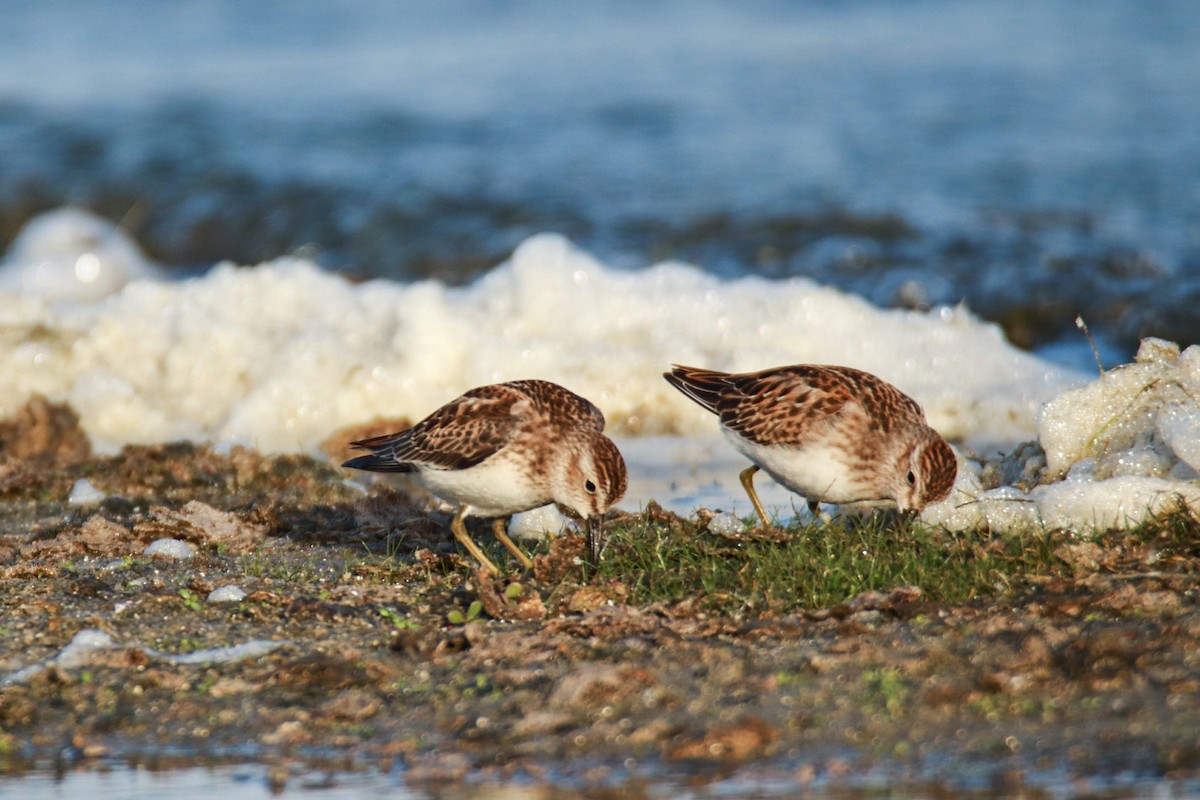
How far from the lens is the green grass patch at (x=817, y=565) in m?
6.10

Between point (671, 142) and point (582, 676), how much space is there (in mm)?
16581

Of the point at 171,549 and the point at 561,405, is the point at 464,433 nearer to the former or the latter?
the point at 561,405

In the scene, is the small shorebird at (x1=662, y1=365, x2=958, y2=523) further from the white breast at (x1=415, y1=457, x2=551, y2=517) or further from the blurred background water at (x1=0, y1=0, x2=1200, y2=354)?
the blurred background water at (x1=0, y1=0, x2=1200, y2=354)

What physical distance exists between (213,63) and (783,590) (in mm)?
24756

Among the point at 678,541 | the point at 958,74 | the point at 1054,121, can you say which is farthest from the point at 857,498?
the point at 958,74

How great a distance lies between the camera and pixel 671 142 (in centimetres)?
2109

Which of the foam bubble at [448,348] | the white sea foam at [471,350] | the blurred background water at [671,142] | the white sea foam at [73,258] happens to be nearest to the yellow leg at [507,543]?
the white sea foam at [471,350]

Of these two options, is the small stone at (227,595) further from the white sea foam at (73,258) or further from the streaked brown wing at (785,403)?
the white sea foam at (73,258)

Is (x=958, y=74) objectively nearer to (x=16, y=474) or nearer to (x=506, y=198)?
(x=506, y=198)

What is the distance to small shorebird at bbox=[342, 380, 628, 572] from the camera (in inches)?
279

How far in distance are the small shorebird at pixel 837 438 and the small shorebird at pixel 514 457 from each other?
33.4 inches

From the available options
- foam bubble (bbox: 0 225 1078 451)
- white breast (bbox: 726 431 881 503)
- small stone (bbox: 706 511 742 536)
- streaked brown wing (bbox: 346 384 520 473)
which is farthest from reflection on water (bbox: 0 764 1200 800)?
foam bubble (bbox: 0 225 1078 451)

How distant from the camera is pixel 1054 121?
21828 mm

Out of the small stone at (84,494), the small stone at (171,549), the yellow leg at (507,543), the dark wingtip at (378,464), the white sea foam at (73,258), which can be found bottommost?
the yellow leg at (507,543)
